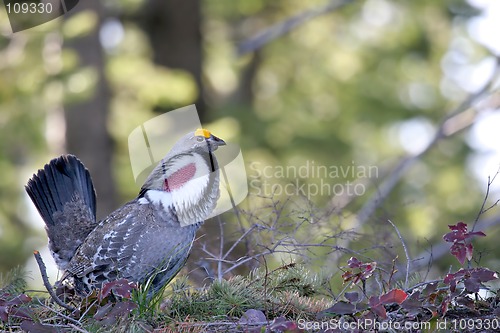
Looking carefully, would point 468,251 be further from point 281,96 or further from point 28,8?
point 281,96

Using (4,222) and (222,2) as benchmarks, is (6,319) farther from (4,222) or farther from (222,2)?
(222,2)

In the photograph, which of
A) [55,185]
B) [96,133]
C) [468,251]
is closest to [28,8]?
[96,133]

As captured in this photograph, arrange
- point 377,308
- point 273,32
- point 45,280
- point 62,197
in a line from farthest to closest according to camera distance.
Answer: point 273,32
point 62,197
point 45,280
point 377,308

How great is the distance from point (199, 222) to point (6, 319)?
5.58 ft

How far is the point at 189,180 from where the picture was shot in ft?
18.3

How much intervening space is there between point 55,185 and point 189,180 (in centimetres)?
140

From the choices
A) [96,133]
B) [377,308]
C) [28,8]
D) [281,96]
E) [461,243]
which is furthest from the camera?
[281,96]

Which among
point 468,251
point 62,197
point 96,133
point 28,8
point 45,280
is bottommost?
point 96,133

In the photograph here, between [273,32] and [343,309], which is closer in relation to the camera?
[343,309]

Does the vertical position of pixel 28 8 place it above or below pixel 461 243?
above

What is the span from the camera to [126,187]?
1302 centimetres

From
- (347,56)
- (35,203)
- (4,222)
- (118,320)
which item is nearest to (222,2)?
(347,56)

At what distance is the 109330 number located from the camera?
8.94 meters

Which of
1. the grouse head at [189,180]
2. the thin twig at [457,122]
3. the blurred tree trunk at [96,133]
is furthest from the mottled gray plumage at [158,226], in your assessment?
the blurred tree trunk at [96,133]
